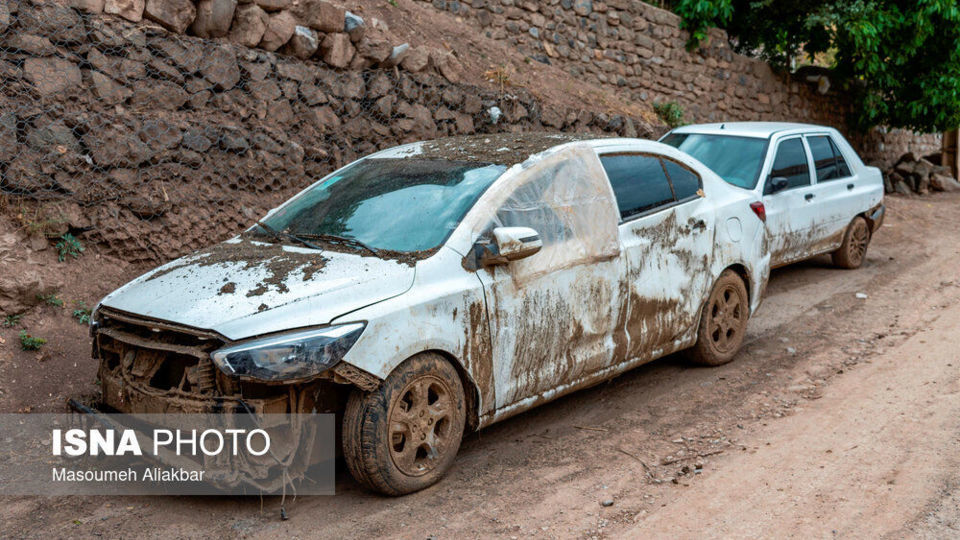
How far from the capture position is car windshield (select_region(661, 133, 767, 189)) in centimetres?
848

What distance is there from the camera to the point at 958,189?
18.4 meters

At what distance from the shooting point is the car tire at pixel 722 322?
6.17m

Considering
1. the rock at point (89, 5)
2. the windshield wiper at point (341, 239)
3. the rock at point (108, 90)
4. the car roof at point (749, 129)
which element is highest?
the rock at point (89, 5)

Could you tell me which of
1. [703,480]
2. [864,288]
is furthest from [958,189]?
[703,480]

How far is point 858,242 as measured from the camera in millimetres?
10016

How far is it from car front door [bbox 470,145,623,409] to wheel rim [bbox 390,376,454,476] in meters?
0.41

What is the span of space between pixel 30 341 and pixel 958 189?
1853 cm

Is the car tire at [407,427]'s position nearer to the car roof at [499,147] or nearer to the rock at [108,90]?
the car roof at [499,147]

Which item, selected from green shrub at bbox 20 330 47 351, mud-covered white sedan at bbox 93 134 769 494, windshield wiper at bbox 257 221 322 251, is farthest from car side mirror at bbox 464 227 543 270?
green shrub at bbox 20 330 47 351

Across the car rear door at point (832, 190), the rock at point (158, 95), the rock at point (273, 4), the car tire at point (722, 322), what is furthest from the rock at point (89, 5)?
the car rear door at point (832, 190)

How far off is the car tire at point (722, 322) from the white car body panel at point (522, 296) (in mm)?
147

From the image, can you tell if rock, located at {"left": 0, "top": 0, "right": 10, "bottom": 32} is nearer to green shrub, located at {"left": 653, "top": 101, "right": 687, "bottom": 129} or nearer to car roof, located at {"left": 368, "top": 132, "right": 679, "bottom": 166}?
car roof, located at {"left": 368, "top": 132, "right": 679, "bottom": 166}

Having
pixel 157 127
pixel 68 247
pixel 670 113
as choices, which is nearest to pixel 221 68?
pixel 157 127

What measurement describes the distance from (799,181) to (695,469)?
17.2ft
